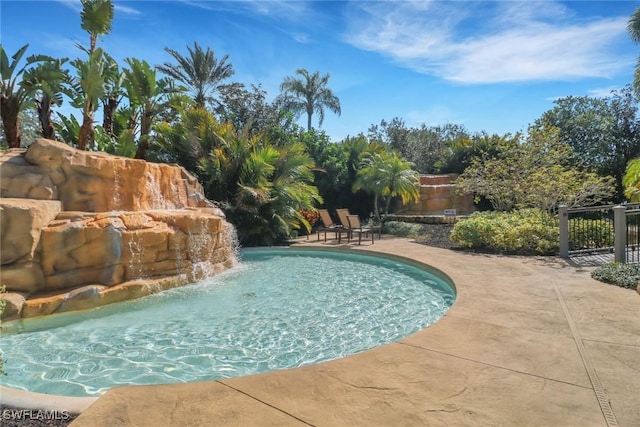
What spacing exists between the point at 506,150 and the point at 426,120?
26.3 meters

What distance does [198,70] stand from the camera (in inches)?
968

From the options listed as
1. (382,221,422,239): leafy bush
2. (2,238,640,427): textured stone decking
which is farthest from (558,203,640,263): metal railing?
(382,221,422,239): leafy bush

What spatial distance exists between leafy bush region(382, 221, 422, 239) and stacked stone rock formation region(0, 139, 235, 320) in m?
7.89

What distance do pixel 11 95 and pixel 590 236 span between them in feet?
60.4

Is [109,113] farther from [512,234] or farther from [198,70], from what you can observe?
[512,234]

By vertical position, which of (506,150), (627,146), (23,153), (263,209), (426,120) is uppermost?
(426,120)

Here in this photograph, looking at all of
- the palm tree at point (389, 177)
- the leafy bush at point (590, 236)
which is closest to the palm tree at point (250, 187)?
the palm tree at point (389, 177)

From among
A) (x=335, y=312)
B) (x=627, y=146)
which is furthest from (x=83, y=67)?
(x=627, y=146)

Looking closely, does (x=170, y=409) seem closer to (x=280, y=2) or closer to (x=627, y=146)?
(x=280, y=2)

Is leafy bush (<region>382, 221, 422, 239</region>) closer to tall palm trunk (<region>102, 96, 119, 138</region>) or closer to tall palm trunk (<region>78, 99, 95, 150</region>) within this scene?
tall palm trunk (<region>78, 99, 95, 150</region>)

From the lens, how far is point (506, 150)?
46.0ft

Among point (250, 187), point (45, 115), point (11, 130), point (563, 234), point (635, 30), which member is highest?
point (635, 30)

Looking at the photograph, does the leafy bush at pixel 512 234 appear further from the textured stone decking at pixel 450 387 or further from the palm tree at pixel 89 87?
the palm tree at pixel 89 87

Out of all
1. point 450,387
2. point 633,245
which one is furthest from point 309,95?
point 450,387
